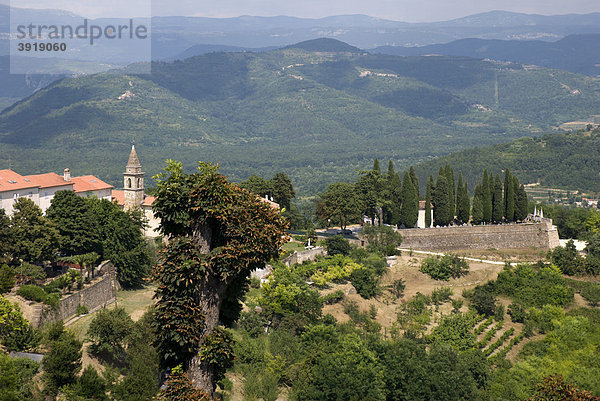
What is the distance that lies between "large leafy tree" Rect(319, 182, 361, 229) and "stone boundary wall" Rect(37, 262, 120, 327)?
21.1 m

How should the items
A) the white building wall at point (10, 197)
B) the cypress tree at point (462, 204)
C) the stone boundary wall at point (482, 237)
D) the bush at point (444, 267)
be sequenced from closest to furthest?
the white building wall at point (10, 197), the bush at point (444, 267), the stone boundary wall at point (482, 237), the cypress tree at point (462, 204)

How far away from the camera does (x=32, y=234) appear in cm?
3834

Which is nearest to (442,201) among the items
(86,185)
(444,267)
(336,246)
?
(444,267)

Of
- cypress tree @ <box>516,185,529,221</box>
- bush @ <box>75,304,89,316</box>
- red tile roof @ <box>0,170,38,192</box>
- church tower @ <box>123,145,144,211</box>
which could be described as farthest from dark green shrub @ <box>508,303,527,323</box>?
red tile roof @ <box>0,170,38,192</box>

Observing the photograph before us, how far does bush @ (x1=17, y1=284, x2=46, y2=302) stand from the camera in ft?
108

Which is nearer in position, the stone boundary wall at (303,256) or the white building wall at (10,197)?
the white building wall at (10,197)

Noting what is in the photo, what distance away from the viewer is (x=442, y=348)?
134 ft

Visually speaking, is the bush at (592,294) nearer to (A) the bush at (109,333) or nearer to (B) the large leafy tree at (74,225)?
(A) the bush at (109,333)

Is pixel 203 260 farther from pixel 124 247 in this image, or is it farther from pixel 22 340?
pixel 124 247

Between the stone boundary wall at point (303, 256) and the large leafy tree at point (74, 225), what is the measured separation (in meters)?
13.9

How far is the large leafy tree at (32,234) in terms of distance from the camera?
37875mm

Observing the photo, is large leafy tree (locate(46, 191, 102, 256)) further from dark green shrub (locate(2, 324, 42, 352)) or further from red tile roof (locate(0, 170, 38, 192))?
dark green shrub (locate(2, 324, 42, 352))

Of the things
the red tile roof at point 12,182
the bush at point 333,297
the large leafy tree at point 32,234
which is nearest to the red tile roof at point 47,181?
the red tile roof at point 12,182

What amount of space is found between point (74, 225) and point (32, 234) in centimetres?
326
